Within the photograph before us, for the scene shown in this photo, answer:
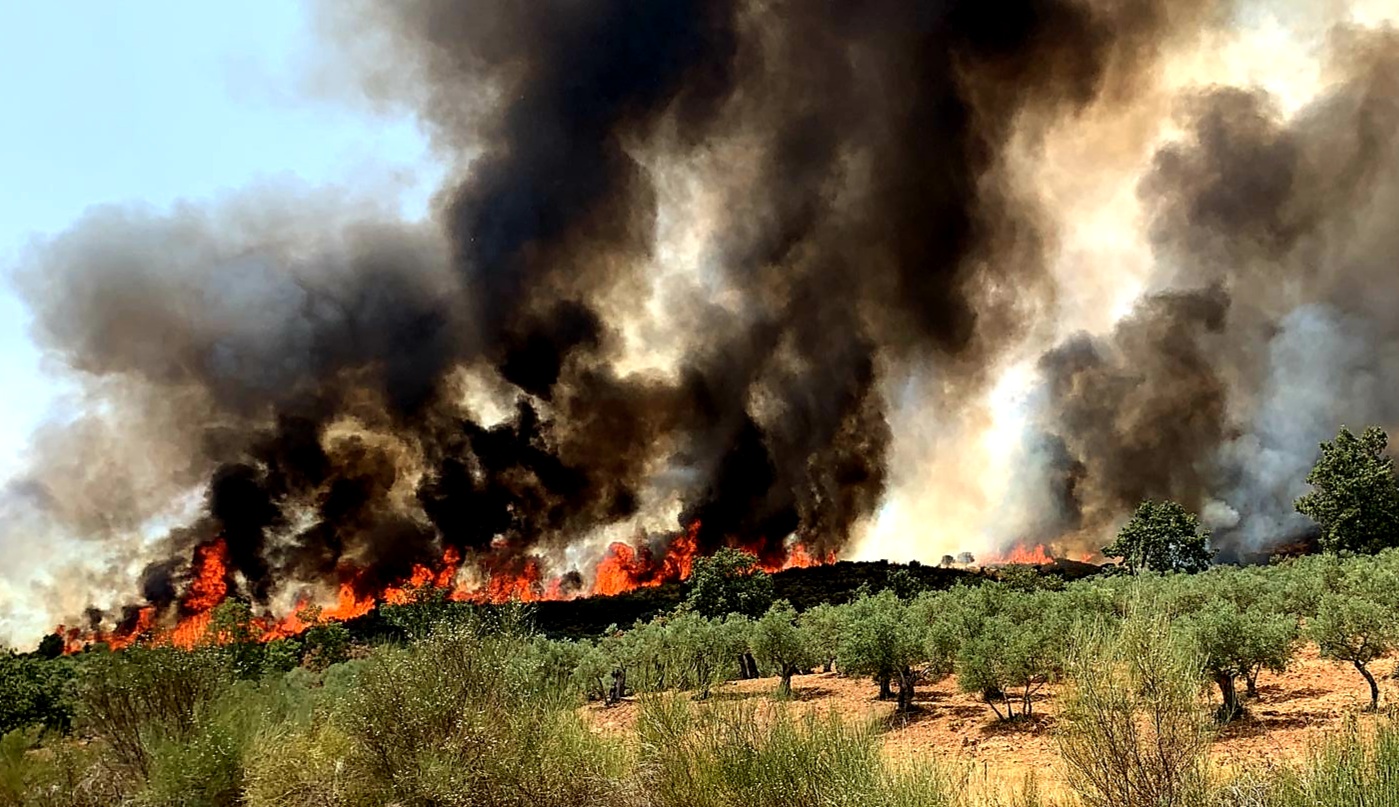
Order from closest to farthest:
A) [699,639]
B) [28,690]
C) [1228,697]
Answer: [1228,697] → [699,639] → [28,690]

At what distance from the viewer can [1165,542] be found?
87.6 metres

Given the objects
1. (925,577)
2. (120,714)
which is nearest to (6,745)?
(120,714)

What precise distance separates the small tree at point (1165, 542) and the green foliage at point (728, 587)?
49.0 meters

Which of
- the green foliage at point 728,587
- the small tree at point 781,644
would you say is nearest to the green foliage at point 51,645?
the green foliage at point 728,587

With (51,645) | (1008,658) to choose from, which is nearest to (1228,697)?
(1008,658)

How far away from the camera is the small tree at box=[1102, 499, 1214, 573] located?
87188 millimetres

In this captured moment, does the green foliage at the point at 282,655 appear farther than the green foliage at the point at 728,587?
No

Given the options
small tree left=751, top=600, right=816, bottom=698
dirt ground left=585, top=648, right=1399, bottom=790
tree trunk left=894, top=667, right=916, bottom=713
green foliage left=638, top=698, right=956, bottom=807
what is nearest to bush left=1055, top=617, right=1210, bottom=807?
green foliage left=638, top=698, right=956, bottom=807

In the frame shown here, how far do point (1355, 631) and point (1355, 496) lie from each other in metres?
70.5

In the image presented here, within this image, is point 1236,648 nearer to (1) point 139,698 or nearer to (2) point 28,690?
(1) point 139,698

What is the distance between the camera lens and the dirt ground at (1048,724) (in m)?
17.9

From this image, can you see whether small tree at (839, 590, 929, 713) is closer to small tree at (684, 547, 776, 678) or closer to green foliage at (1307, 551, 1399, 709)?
green foliage at (1307, 551, 1399, 709)

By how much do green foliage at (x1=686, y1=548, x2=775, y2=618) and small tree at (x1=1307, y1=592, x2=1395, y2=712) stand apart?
49.2 metres

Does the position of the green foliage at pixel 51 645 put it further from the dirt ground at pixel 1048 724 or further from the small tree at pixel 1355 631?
the small tree at pixel 1355 631
